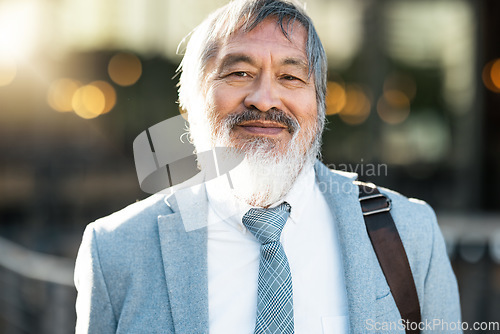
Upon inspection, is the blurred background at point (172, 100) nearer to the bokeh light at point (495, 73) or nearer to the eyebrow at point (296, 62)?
the bokeh light at point (495, 73)

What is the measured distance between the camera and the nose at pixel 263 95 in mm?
1906

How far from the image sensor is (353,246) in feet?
6.32

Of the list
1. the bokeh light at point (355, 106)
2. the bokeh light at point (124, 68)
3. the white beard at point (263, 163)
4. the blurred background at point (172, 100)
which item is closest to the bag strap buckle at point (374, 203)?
the white beard at point (263, 163)

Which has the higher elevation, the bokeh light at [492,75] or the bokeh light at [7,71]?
the bokeh light at [7,71]

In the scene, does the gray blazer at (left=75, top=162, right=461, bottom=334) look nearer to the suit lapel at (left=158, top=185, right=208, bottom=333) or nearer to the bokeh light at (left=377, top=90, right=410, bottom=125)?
the suit lapel at (left=158, top=185, right=208, bottom=333)

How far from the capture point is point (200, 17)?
784 centimetres

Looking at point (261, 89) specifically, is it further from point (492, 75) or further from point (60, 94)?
point (492, 75)

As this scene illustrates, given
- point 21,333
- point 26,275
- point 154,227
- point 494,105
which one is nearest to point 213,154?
point 154,227

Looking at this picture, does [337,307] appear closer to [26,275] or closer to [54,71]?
[26,275]

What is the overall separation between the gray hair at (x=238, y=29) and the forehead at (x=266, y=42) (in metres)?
0.02

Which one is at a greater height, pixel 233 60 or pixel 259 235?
pixel 233 60

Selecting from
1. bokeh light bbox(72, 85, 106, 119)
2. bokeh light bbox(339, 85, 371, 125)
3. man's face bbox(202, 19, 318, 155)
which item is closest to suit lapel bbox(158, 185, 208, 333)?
man's face bbox(202, 19, 318, 155)

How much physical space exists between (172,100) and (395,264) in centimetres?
646

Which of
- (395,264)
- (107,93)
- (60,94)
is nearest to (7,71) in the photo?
(60,94)
